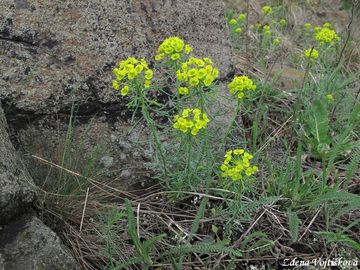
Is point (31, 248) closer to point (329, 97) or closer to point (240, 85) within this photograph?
point (240, 85)

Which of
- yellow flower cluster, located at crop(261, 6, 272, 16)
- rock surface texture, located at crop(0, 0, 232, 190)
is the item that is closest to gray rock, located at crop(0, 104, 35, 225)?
rock surface texture, located at crop(0, 0, 232, 190)

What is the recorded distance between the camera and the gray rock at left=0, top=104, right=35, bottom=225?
1811mm

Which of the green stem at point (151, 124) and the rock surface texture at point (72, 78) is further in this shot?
the rock surface texture at point (72, 78)

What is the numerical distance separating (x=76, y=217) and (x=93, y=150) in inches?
14.8

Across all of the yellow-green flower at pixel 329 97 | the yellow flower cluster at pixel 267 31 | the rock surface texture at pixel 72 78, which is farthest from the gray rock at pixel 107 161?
the yellow flower cluster at pixel 267 31

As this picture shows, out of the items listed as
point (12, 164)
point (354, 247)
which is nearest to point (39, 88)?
point (12, 164)

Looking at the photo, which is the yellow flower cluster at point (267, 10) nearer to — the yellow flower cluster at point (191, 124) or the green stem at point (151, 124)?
the green stem at point (151, 124)

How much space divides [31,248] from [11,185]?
9.4 inches

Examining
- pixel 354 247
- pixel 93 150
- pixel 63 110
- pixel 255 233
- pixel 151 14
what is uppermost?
pixel 151 14

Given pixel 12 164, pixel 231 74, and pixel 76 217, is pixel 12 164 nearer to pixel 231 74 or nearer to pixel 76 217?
pixel 76 217

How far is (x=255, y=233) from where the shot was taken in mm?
2143

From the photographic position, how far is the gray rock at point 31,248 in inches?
70.2

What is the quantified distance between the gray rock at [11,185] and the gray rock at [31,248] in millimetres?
53

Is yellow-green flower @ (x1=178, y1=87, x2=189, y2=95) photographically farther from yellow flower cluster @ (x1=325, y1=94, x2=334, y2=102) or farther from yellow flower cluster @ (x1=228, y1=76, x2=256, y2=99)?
yellow flower cluster @ (x1=325, y1=94, x2=334, y2=102)
